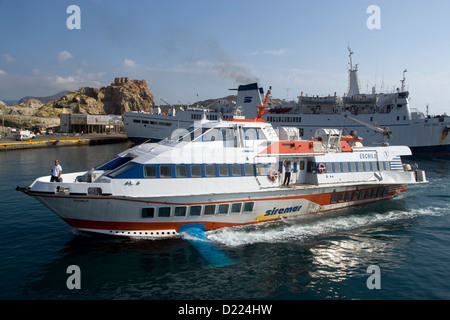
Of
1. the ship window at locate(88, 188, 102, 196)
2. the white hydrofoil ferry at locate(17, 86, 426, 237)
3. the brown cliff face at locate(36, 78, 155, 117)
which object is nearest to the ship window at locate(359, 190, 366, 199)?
the white hydrofoil ferry at locate(17, 86, 426, 237)

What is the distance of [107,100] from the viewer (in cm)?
11650

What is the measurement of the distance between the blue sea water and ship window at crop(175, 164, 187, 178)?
9.87ft

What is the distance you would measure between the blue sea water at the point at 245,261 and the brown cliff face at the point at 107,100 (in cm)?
9155

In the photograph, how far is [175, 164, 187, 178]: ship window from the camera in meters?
14.0

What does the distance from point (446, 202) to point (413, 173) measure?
4.00 m

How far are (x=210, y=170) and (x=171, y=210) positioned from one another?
8.76 ft

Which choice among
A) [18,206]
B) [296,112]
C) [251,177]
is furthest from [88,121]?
[251,177]

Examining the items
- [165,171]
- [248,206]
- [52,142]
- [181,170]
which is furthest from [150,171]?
[52,142]

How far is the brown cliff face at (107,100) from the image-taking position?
101m

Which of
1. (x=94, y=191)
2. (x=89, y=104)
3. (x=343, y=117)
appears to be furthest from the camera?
(x=89, y=104)

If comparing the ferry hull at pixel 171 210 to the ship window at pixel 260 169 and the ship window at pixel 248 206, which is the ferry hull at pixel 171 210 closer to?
the ship window at pixel 248 206

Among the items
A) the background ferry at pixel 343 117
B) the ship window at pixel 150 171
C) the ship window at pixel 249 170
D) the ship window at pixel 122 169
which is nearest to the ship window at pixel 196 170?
the ship window at pixel 150 171

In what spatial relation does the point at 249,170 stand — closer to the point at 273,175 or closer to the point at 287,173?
the point at 273,175

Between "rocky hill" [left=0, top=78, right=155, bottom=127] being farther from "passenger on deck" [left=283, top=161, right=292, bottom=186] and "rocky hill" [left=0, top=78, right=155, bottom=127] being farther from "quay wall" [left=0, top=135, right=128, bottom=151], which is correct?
"passenger on deck" [left=283, top=161, right=292, bottom=186]
